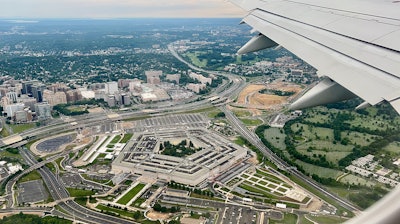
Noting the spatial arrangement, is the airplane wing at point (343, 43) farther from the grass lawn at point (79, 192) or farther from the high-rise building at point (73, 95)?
the high-rise building at point (73, 95)

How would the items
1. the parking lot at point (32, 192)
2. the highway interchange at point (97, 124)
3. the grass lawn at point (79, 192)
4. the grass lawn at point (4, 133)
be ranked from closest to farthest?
the highway interchange at point (97, 124) < the parking lot at point (32, 192) < the grass lawn at point (79, 192) < the grass lawn at point (4, 133)

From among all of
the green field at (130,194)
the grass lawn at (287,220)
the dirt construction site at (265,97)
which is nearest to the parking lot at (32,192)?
the green field at (130,194)

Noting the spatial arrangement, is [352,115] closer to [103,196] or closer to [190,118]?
[190,118]

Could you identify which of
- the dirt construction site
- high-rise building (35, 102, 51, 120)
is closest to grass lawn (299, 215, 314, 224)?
the dirt construction site

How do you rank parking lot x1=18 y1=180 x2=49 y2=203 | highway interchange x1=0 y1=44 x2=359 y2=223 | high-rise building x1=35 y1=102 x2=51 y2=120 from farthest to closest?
1. high-rise building x1=35 y1=102 x2=51 y2=120
2. parking lot x1=18 y1=180 x2=49 y2=203
3. highway interchange x1=0 y1=44 x2=359 y2=223

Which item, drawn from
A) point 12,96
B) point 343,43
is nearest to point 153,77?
point 12,96

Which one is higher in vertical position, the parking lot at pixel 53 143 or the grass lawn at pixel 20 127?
the parking lot at pixel 53 143

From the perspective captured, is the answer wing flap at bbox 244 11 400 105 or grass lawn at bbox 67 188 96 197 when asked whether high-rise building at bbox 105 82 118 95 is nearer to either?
grass lawn at bbox 67 188 96 197

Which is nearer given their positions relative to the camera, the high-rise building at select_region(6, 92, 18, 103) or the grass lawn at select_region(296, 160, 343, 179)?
the grass lawn at select_region(296, 160, 343, 179)
